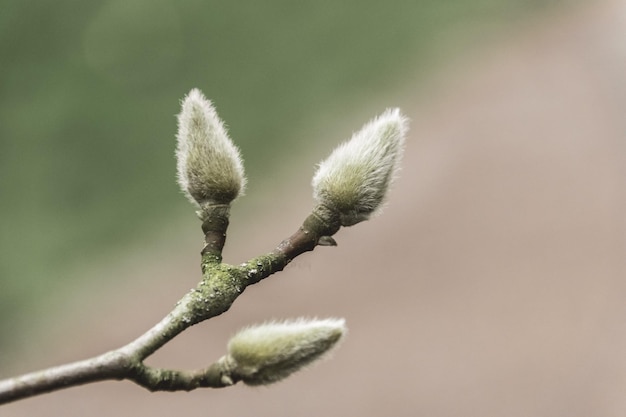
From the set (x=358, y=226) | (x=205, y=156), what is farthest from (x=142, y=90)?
(x=205, y=156)

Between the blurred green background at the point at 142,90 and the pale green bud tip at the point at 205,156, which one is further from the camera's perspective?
the blurred green background at the point at 142,90

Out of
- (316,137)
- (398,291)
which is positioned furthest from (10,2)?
(398,291)

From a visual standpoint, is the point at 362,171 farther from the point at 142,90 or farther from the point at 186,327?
the point at 142,90

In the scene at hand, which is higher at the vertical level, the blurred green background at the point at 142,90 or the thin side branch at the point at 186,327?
the blurred green background at the point at 142,90

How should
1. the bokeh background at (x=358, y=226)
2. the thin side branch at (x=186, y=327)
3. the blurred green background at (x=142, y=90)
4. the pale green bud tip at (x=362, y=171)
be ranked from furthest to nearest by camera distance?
the blurred green background at (x=142, y=90)
the bokeh background at (x=358, y=226)
the pale green bud tip at (x=362, y=171)
the thin side branch at (x=186, y=327)

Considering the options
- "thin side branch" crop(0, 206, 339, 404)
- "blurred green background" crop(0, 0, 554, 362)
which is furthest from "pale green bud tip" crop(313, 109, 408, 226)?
"blurred green background" crop(0, 0, 554, 362)

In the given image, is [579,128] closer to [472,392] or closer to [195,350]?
[472,392]

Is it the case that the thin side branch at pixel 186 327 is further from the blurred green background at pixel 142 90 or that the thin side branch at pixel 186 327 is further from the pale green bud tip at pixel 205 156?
the blurred green background at pixel 142 90

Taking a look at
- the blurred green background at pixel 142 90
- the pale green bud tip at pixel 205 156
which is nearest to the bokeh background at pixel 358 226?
the blurred green background at pixel 142 90
